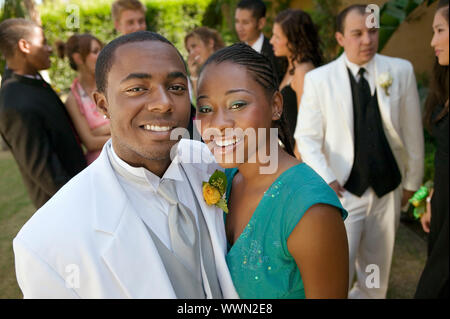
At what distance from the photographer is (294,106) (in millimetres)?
4191

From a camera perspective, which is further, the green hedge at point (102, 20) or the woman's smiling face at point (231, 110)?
the green hedge at point (102, 20)

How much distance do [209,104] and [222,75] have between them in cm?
15

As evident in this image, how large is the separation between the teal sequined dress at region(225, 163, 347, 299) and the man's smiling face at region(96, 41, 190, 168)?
552 millimetres

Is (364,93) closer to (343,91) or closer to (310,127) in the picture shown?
(343,91)

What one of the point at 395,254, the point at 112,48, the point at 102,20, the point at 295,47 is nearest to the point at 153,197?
the point at 112,48

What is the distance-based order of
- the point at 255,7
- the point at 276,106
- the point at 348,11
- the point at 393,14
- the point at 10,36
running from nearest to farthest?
1. the point at 276,106
2. the point at 348,11
3. the point at 10,36
4. the point at 393,14
5. the point at 255,7

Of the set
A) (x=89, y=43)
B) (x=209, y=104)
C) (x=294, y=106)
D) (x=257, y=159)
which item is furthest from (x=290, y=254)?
(x=89, y=43)

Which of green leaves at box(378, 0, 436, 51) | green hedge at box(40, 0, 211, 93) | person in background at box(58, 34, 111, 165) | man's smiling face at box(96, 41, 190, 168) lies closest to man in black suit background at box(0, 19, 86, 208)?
person in background at box(58, 34, 111, 165)

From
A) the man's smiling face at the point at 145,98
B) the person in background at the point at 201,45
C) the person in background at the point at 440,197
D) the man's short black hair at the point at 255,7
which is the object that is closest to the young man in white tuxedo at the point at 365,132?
the person in background at the point at 440,197

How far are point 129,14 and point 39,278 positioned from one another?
3.93 metres

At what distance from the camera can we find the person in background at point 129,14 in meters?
4.63

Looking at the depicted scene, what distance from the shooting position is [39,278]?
4.56ft

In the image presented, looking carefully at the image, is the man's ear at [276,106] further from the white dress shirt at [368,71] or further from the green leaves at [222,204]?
the white dress shirt at [368,71]

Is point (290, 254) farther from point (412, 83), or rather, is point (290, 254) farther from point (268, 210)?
point (412, 83)
